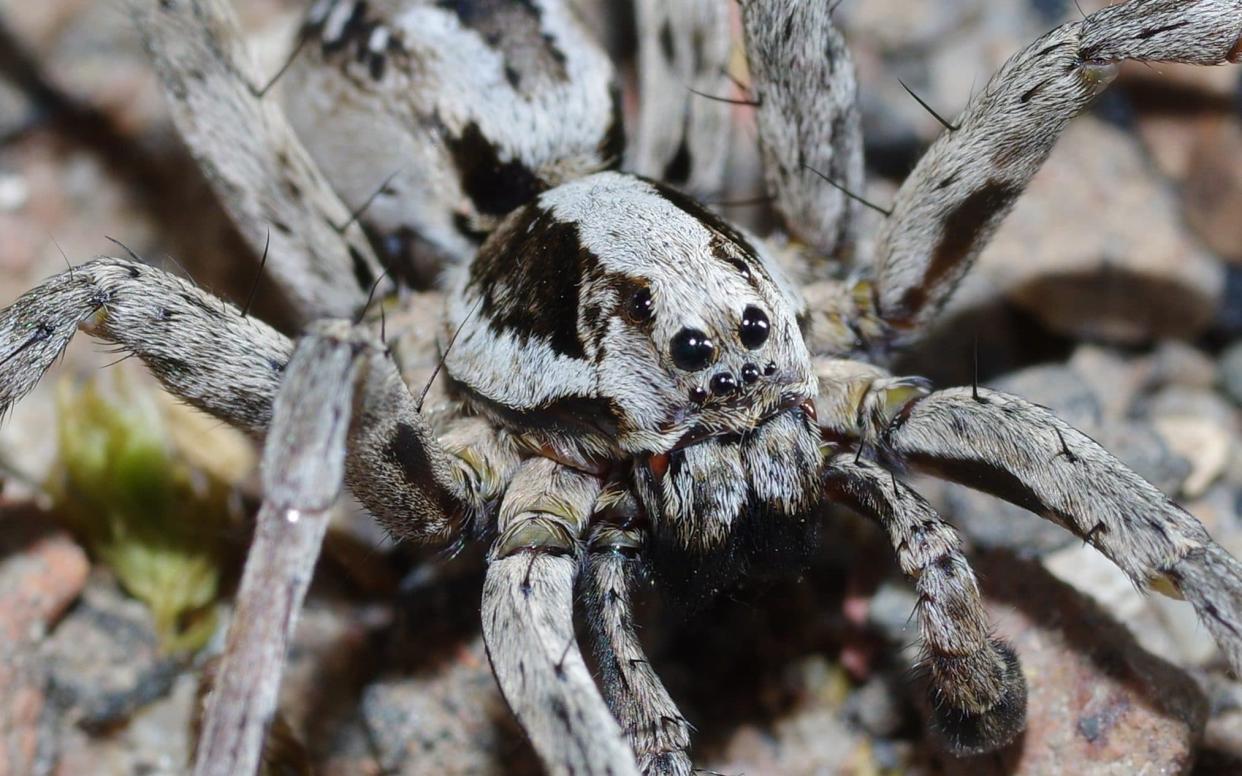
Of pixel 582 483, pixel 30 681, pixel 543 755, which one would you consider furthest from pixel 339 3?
pixel 543 755

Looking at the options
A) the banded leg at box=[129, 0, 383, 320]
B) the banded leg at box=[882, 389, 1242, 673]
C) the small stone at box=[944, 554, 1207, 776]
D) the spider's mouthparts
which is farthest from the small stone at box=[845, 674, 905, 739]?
the banded leg at box=[129, 0, 383, 320]

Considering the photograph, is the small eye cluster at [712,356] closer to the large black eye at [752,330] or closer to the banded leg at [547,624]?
the large black eye at [752,330]

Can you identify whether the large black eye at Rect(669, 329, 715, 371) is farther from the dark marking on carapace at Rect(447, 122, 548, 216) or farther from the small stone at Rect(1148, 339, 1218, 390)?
the small stone at Rect(1148, 339, 1218, 390)

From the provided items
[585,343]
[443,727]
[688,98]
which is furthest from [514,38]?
[443,727]

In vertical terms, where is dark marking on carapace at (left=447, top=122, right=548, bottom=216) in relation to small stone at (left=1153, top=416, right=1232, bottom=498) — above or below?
above

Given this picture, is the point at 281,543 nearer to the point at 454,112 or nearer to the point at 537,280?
the point at 537,280

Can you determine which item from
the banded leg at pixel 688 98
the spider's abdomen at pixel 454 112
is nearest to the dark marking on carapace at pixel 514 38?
the spider's abdomen at pixel 454 112
